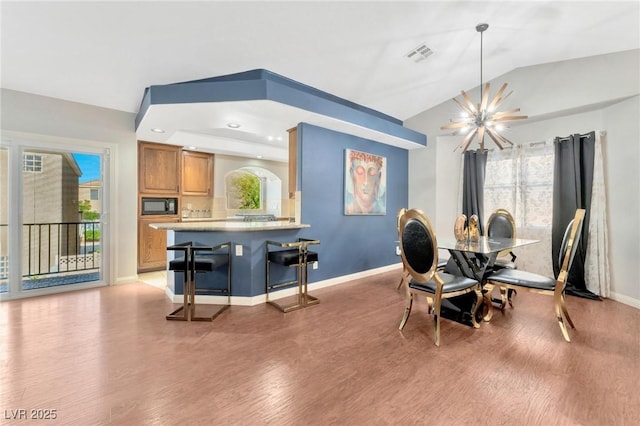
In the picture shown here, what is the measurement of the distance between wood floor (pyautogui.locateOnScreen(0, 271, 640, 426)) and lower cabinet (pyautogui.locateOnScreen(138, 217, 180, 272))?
1637 millimetres

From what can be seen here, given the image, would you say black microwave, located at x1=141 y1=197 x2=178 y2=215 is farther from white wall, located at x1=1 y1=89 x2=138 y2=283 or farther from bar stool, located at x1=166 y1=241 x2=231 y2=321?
bar stool, located at x1=166 y1=241 x2=231 y2=321

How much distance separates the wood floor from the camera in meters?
1.61

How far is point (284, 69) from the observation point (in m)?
3.36

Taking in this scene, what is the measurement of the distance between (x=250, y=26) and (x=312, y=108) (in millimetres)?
1068

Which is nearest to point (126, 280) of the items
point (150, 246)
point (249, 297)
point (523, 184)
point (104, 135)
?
point (150, 246)

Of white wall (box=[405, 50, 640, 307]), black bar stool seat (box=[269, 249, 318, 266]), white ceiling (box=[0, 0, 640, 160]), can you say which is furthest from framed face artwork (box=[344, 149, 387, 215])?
white wall (box=[405, 50, 640, 307])

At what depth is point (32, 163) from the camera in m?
3.70

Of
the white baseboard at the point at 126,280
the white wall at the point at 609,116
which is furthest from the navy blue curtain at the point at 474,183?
the white baseboard at the point at 126,280

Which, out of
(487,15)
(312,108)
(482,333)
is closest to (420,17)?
(487,15)

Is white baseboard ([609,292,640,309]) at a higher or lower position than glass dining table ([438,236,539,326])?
lower

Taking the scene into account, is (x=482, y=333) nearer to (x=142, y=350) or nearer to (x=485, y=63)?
(x=142, y=350)

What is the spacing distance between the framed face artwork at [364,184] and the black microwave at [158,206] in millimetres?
3120

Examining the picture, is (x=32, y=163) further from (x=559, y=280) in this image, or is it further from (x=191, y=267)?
(x=559, y=280)

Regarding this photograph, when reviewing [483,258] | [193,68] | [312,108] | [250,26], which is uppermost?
[250,26]
